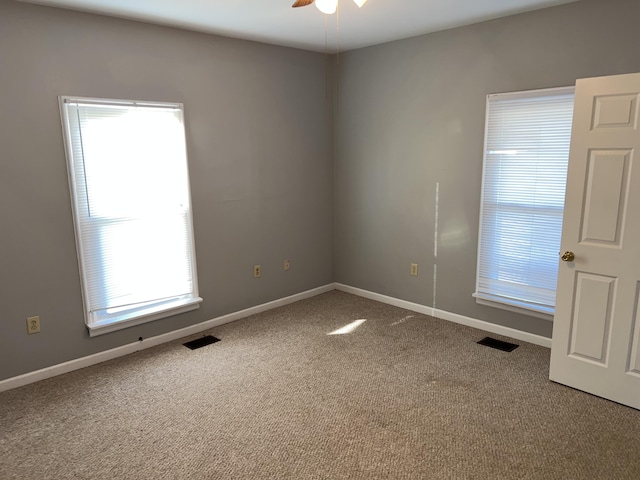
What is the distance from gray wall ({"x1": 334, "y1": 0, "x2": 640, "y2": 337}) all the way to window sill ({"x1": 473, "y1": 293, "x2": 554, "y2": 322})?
5 cm

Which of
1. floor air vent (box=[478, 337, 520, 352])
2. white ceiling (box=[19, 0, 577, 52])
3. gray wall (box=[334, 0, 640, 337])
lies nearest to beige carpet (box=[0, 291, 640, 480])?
floor air vent (box=[478, 337, 520, 352])

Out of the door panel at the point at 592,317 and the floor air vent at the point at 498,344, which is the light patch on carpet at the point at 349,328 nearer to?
the floor air vent at the point at 498,344

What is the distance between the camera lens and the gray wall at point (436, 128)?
3082 millimetres

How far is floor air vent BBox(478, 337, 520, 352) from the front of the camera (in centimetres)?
348

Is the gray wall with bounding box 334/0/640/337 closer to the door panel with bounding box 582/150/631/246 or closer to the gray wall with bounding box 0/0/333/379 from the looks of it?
the gray wall with bounding box 0/0/333/379

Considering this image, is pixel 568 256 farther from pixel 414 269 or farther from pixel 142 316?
pixel 142 316

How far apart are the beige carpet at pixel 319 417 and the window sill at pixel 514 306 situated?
28 centimetres

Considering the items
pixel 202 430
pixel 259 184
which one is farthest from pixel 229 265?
pixel 202 430

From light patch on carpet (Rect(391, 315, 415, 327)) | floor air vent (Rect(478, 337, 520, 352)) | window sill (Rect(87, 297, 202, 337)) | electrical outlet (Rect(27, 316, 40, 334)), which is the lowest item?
floor air vent (Rect(478, 337, 520, 352))

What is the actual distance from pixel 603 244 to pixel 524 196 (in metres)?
0.86

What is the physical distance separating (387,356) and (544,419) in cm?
114

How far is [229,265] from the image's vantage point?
160 inches

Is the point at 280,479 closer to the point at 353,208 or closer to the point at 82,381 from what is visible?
the point at 82,381

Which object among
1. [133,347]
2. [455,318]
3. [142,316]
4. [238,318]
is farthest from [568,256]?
[133,347]
